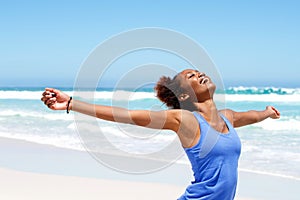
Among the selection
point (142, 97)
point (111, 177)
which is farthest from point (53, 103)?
point (142, 97)

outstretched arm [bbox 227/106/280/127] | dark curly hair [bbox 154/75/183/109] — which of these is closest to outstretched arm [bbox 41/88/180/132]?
dark curly hair [bbox 154/75/183/109]

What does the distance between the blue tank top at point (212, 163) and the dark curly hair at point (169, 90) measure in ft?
0.85

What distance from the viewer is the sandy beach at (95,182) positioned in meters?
5.93

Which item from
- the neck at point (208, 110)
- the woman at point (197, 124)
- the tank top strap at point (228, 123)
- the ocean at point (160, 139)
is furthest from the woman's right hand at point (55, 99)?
the ocean at point (160, 139)

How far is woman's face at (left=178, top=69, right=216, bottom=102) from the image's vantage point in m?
3.10

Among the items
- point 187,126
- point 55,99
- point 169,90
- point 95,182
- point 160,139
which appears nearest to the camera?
point 55,99

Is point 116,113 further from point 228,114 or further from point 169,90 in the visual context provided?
point 228,114

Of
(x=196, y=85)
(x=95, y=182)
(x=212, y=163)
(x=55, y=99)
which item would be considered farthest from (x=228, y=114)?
(x=95, y=182)

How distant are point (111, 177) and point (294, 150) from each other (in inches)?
173

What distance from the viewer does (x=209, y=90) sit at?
3109mm

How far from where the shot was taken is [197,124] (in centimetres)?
296

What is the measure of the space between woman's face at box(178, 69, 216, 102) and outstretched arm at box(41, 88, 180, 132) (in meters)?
0.27

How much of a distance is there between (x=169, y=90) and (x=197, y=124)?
0.41m

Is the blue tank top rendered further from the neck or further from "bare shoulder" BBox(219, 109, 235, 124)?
"bare shoulder" BBox(219, 109, 235, 124)
